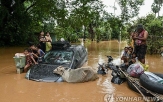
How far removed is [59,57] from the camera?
607cm

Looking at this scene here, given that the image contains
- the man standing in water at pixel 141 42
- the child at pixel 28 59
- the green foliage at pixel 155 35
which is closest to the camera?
the man standing in water at pixel 141 42

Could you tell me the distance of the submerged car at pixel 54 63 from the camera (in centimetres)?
516

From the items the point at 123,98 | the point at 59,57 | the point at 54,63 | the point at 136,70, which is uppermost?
the point at 59,57

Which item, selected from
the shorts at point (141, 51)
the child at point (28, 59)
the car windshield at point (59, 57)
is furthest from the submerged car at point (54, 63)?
the shorts at point (141, 51)

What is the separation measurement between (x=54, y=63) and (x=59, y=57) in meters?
0.37

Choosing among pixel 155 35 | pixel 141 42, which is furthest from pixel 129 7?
pixel 141 42

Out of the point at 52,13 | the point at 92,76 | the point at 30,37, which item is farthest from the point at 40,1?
the point at 92,76

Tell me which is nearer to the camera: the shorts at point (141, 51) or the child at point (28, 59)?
the shorts at point (141, 51)

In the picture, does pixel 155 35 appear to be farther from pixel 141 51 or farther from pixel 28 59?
pixel 28 59

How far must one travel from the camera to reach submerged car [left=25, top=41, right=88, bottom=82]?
5156mm

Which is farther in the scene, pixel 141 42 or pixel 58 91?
pixel 141 42

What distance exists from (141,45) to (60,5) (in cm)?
1067

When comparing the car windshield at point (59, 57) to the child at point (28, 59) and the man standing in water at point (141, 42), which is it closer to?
the child at point (28, 59)

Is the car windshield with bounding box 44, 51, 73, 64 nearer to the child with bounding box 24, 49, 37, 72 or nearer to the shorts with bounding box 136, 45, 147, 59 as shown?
the child with bounding box 24, 49, 37, 72
